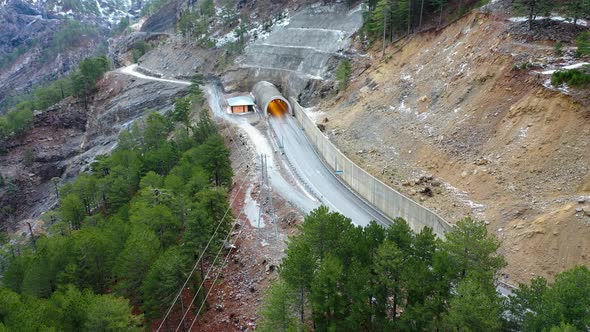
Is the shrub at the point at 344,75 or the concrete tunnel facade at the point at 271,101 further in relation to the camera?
the concrete tunnel facade at the point at 271,101

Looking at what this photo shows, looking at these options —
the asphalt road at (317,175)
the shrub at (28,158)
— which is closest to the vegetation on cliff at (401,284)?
the asphalt road at (317,175)

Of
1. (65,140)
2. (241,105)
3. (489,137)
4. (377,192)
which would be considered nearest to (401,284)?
(377,192)

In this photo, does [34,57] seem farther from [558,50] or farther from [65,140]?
[558,50]

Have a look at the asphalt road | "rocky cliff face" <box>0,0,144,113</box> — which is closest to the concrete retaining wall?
the asphalt road

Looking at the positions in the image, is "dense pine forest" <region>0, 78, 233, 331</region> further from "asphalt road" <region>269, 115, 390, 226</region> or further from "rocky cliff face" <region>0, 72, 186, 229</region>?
"rocky cliff face" <region>0, 72, 186, 229</region>

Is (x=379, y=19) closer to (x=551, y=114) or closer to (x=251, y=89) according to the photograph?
(x=251, y=89)

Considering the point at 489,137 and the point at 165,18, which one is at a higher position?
the point at 489,137

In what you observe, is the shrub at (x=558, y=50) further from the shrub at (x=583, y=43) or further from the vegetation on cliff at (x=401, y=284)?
the vegetation on cliff at (x=401, y=284)
